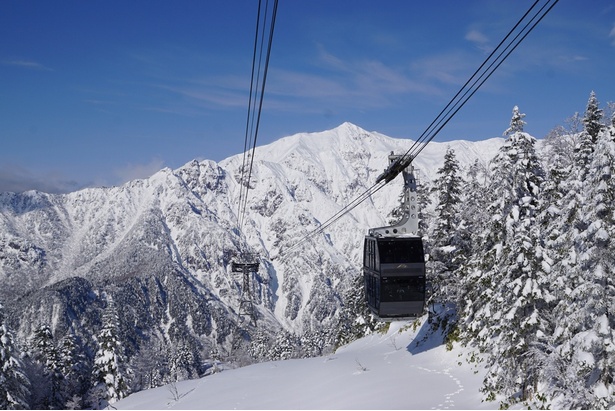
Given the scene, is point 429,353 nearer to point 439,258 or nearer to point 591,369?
point 439,258

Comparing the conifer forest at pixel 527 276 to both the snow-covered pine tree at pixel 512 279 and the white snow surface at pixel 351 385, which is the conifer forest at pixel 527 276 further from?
the white snow surface at pixel 351 385

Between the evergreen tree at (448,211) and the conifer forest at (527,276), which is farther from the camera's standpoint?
the evergreen tree at (448,211)

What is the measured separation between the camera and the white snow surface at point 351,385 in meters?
26.5

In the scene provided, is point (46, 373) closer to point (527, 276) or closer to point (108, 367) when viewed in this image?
point (108, 367)

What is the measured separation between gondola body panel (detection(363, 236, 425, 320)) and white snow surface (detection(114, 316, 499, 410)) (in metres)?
7.18

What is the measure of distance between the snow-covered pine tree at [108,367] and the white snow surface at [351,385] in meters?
15.4

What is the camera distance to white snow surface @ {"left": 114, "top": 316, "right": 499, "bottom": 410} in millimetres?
26500

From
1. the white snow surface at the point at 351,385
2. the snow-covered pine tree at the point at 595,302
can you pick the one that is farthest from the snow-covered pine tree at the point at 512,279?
the white snow surface at the point at 351,385

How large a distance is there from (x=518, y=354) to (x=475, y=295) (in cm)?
784

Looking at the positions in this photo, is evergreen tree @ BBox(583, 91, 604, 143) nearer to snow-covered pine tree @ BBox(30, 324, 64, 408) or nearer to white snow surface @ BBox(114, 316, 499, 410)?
white snow surface @ BBox(114, 316, 499, 410)

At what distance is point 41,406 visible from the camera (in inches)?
2219

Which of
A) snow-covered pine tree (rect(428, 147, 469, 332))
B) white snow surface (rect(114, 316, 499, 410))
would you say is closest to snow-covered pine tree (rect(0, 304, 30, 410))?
white snow surface (rect(114, 316, 499, 410))

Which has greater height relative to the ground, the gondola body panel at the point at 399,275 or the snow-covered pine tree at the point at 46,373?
the gondola body panel at the point at 399,275

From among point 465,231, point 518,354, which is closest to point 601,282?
point 518,354
